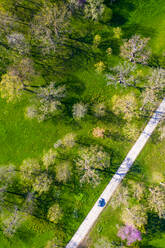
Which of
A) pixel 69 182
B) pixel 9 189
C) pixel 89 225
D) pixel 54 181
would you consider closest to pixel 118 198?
pixel 89 225

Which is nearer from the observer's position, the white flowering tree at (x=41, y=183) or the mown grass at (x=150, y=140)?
the white flowering tree at (x=41, y=183)

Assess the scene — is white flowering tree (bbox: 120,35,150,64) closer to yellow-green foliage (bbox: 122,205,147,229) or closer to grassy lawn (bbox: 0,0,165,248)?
grassy lawn (bbox: 0,0,165,248)

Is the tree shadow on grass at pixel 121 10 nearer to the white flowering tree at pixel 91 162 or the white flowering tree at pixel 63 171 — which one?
the white flowering tree at pixel 91 162

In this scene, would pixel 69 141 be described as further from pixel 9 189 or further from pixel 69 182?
pixel 9 189

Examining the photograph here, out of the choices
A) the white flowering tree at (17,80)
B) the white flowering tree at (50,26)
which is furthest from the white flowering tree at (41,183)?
the white flowering tree at (50,26)

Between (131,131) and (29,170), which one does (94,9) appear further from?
(29,170)
